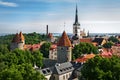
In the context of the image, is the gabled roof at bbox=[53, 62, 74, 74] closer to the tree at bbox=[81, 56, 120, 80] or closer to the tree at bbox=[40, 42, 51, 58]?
the tree at bbox=[81, 56, 120, 80]

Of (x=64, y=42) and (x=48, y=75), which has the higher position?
(x=64, y=42)

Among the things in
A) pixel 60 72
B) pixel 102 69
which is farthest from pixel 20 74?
pixel 60 72

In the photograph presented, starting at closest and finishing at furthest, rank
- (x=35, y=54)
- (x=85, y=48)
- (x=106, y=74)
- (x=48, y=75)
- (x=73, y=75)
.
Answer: (x=106, y=74)
(x=48, y=75)
(x=73, y=75)
(x=35, y=54)
(x=85, y=48)

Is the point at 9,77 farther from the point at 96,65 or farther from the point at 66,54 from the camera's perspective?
the point at 66,54

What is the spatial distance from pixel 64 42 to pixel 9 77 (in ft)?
79.3

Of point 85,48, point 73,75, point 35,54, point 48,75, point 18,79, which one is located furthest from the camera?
point 85,48

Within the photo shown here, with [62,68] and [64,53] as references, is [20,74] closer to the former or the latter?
[62,68]

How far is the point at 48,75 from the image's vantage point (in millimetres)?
43938

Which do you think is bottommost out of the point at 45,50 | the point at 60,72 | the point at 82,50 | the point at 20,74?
the point at 60,72

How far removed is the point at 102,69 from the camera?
1389 inches

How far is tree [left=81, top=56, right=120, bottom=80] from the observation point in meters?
33.3

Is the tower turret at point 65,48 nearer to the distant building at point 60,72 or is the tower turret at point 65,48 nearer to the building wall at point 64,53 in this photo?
the building wall at point 64,53

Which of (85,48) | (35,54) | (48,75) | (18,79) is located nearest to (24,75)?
(18,79)

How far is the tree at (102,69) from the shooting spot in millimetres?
33344
